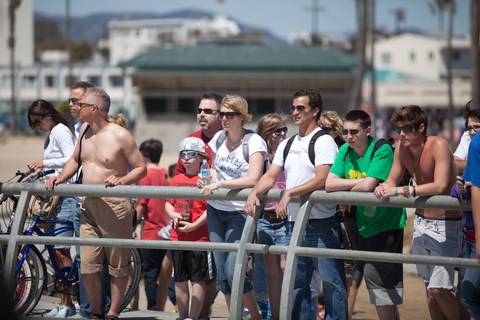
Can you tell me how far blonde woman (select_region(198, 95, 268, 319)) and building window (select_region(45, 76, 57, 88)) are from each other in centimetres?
7908

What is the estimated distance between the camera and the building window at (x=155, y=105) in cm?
4066

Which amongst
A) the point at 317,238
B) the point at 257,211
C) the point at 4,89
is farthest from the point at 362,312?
the point at 4,89

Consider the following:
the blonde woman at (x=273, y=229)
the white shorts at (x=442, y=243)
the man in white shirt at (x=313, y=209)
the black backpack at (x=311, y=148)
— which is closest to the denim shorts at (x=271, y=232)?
the blonde woman at (x=273, y=229)

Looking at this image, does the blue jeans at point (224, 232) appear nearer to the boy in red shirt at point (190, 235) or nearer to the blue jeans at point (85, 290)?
the boy in red shirt at point (190, 235)

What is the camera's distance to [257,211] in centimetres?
434

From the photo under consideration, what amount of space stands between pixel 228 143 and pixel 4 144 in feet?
120

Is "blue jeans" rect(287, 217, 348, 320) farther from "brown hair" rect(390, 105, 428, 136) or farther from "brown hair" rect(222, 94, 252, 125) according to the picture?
"brown hair" rect(222, 94, 252, 125)

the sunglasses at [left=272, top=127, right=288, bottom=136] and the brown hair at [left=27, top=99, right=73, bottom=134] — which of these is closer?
→ the sunglasses at [left=272, top=127, right=288, bottom=136]

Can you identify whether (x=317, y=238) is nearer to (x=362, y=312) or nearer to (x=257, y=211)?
(x=257, y=211)

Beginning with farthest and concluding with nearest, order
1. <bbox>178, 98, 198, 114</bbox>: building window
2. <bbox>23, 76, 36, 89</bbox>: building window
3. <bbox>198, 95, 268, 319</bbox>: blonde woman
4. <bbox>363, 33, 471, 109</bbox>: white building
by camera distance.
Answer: <bbox>23, 76, 36, 89</bbox>: building window → <bbox>363, 33, 471, 109</bbox>: white building → <bbox>178, 98, 198, 114</bbox>: building window → <bbox>198, 95, 268, 319</bbox>: blonde woman

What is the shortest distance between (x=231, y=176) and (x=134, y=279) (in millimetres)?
1652

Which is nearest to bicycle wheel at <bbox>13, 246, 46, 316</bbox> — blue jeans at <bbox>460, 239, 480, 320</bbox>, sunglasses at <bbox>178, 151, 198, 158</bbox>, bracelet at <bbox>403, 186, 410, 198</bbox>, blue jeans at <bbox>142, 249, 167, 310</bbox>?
sunglasses at <bbox>178, 151, 198, 158</bbox>

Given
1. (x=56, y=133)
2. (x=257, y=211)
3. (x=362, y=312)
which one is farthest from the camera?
(x=362, y=312)

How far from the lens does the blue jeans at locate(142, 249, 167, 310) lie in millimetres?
7266
